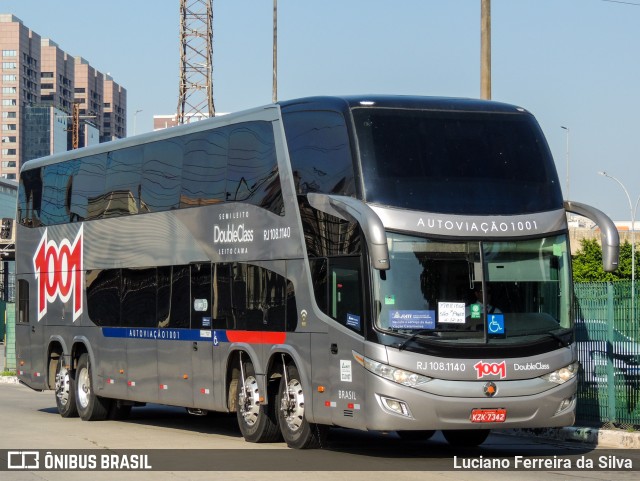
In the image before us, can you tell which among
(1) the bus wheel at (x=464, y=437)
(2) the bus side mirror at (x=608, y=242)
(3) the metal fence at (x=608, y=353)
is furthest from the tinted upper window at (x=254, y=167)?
(3) the metal fence at (x=608, y=353)

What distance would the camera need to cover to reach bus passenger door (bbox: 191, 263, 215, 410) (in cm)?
1838

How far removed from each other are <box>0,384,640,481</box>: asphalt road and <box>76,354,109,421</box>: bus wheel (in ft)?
1.93

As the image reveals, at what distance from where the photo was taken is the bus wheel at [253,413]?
16969 mm

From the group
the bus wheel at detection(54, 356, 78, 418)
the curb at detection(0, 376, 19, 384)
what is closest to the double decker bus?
the bus wheel at detection(54, 356, 78, 418)

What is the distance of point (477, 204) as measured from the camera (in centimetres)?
1484

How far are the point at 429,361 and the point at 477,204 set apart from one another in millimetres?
1889

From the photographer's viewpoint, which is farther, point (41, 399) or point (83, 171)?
point (41, 399)

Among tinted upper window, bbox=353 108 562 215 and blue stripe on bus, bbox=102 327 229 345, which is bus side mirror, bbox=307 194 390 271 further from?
blue stripe on bus, bbox=102 327 229 345

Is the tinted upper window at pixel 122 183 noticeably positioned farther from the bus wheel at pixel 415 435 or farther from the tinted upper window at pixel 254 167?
the bus wheel at pixel 415 435

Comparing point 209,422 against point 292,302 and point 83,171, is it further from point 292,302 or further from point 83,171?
point 292,302

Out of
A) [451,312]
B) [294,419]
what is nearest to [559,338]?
[451,312]

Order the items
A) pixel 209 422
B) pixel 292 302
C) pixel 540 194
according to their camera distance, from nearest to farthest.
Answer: pixel 540 194, pixel 292 302, pixel 209 422

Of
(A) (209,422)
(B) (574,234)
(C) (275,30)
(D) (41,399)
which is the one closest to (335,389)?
(A) (209,422)

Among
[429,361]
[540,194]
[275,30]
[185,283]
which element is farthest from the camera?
[275,30]
